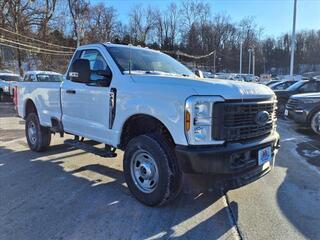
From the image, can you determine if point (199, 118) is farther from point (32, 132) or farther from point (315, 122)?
point (315, 122)

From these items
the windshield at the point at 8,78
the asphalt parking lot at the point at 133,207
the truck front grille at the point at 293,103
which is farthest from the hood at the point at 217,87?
the windshield at the point at 8,78

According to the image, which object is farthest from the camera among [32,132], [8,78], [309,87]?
[8,78]

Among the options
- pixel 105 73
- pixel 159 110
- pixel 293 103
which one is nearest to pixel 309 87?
pixel 293 103

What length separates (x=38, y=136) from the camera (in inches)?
304

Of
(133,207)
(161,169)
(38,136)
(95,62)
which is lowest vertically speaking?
(133,207)

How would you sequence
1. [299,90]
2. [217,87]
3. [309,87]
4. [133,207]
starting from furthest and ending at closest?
1. [299,90]
2. [309,87]
3. [133,207]
4. [217,87]

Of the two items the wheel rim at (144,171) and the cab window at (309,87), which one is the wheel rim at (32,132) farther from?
Result: the cab window at (309,87)

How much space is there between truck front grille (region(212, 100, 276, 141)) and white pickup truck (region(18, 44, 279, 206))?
1 cm

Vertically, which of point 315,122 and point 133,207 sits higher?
point 315,122

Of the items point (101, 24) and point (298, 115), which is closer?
point (298, 115)

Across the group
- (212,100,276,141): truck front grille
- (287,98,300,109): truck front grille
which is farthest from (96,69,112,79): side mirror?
(287,98,300,109): truck front grille

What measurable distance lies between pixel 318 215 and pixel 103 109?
322 cm

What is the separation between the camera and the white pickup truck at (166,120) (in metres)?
4.10

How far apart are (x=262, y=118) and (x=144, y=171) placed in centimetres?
164
